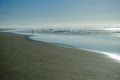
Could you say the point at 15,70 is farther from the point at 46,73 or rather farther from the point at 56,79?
the point at 56,79

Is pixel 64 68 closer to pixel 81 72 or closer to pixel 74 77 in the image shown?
pixel 81 72

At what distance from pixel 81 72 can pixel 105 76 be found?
47.9 inches

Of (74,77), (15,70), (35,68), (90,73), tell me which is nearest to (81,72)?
(90,73)

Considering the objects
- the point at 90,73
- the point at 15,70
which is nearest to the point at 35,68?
the point at 15,70

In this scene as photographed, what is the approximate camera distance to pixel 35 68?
388 inches

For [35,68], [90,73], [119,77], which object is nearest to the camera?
[119,77]

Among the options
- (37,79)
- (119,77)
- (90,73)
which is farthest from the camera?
(90,73)

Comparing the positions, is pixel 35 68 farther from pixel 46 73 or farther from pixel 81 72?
pixel 81 72

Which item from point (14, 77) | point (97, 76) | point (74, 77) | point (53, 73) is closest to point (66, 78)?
point (74, 77)

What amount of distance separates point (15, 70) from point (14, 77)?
110cm

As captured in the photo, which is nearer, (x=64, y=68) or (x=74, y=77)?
(x=74, y=77)

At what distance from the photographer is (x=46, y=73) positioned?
29.3 ft

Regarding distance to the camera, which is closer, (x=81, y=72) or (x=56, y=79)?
(x=56, y=79)

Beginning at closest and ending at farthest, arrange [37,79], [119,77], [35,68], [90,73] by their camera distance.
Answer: [37,79], [119,77], [90,73], [35,68]
